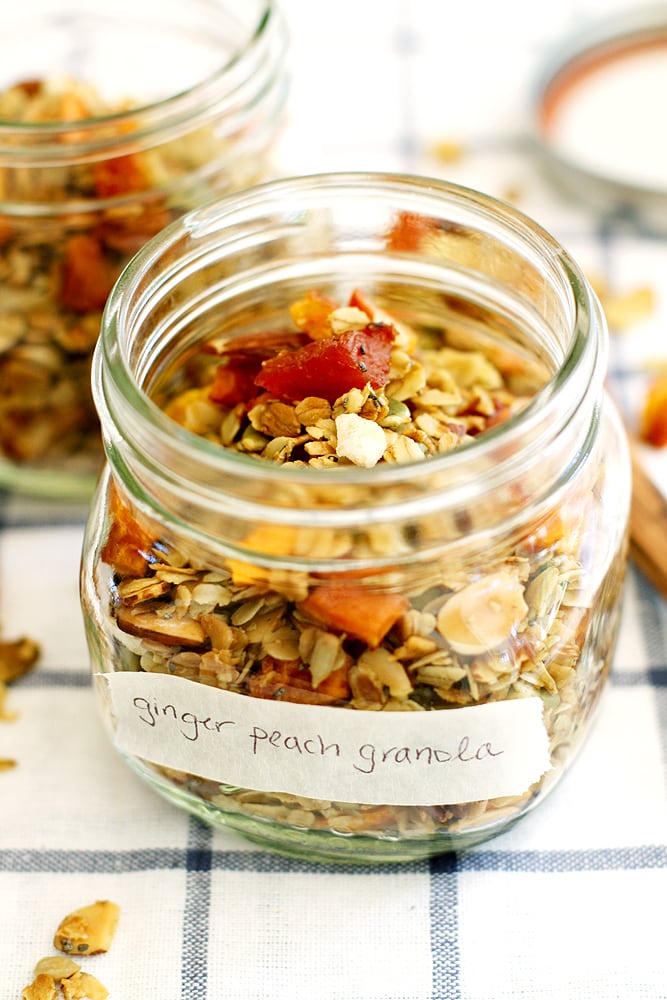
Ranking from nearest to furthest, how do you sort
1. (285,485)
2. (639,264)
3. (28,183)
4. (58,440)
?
(285,485), (28,183), (58,440), (639,264)

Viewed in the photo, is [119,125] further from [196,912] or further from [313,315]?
[196,912]

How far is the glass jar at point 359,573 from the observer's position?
601 millimetres

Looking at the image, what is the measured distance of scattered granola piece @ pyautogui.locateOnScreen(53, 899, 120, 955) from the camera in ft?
2.33

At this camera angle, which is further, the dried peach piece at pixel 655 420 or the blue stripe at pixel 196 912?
the dried peach piece at pixel 655 420

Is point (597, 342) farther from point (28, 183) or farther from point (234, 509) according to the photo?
point (28, 183)

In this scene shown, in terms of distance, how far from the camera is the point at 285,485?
58 centimetres

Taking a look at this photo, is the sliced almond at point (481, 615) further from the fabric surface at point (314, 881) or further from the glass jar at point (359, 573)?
the fabric surface at point (314, 881)

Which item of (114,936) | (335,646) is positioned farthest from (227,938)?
(335,646)

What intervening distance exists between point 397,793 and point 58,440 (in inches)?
18.7

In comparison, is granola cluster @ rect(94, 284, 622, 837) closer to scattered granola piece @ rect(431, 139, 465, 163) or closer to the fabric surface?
the fabric surface

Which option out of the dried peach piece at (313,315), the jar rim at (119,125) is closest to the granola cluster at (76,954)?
the dried peach piece at (313,315)

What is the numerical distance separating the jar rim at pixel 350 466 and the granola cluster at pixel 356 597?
34 millimetres

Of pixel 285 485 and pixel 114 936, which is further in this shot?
pixel 114 936

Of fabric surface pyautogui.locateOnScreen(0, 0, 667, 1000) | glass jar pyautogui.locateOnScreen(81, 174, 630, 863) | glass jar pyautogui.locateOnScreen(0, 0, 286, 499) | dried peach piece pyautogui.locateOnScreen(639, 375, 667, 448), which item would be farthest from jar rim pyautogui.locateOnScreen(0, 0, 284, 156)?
dried peach piece pyautogui.locateOnScreen(639, 375, 667, 448)
